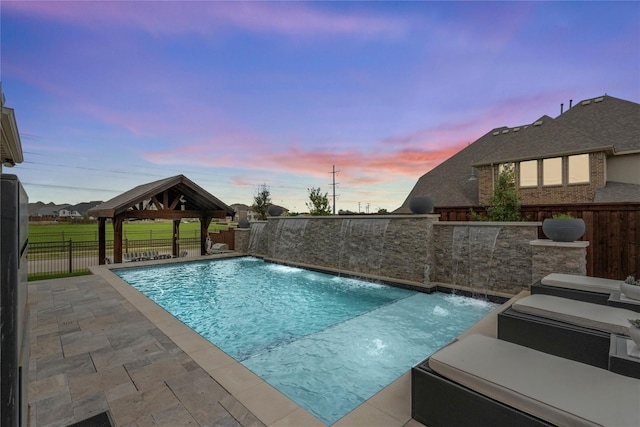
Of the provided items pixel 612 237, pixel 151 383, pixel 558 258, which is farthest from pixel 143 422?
pixel 612 237

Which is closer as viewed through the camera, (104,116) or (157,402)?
(157,402)

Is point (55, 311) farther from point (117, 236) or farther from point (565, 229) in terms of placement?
point (565, 229)

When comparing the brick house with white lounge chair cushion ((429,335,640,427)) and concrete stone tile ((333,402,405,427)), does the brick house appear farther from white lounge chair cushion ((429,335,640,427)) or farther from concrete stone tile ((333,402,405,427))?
concrete stone tile ((333,402,405,427))

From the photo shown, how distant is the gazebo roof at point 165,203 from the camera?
1209 cm

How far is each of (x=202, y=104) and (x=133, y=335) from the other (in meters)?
13.7

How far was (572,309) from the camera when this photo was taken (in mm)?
3977

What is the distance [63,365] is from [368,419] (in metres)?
4.56

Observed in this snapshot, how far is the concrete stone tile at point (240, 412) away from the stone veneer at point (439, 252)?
25.1 ft

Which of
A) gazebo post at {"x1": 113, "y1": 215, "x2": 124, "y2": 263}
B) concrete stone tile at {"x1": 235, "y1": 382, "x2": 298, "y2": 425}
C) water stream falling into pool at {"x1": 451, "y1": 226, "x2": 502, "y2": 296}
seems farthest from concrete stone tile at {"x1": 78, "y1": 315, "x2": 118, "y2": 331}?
water stream falling into pool at {"x1": 451, "y1": 226, "x2": 502, "y2": 296}

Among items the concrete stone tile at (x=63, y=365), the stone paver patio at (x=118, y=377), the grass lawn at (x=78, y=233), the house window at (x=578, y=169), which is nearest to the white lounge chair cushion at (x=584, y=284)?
the stone paver patio at (x=118, y=377)

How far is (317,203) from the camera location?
22.6 metres

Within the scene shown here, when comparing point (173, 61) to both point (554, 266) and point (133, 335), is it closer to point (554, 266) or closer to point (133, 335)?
point (133, 335)

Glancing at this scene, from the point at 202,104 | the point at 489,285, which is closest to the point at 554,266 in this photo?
the point at 489,285

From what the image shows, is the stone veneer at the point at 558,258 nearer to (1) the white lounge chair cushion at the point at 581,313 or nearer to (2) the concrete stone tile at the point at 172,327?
(1) the white lounge chair cushion at the point at 581,313
